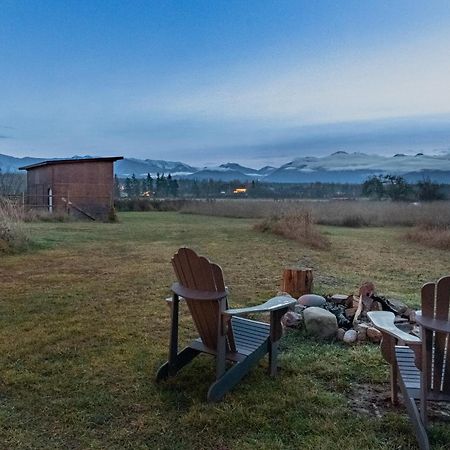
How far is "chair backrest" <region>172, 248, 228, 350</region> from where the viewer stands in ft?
7.75

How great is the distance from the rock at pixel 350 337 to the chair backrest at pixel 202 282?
1431 mm

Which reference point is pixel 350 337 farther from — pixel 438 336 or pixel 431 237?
pixel 431 237

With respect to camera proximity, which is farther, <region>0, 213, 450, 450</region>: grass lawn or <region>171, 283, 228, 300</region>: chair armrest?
<region>171, 283, 228, 300</region>: chair armrest

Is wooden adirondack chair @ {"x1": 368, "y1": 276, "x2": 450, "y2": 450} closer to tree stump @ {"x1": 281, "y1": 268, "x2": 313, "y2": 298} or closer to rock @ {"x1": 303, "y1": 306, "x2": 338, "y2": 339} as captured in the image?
rock @ {"x1": 303, "y1": 306, "x2": 338, "y2": 339}

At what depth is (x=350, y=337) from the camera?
3.45 metres

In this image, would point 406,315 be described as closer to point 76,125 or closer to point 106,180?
point 106,180

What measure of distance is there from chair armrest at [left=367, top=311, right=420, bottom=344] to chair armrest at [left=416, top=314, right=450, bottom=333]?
0.11 metres

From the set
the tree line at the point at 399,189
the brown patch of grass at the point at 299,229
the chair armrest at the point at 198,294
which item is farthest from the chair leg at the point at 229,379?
the tree line at the point at 399,189

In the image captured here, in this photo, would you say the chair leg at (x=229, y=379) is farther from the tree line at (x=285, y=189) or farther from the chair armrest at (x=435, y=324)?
the tree line at (x=285, y=189)

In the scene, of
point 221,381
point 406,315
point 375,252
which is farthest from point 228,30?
point 221,381

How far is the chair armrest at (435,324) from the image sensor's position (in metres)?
1.81

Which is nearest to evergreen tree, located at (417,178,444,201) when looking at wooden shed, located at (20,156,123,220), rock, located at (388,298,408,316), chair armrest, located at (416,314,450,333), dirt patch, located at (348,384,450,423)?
wooden shed, located at (20,156,123,220)

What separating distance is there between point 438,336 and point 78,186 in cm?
1940

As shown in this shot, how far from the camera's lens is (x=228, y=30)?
1148 centimetres
